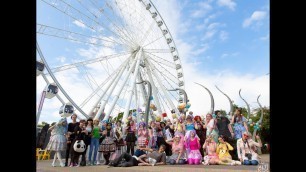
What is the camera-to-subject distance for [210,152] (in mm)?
9305

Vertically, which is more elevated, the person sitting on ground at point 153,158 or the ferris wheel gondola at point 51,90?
the ferris wheel gondola at point 51,90

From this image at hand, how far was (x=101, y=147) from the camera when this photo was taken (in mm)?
9789

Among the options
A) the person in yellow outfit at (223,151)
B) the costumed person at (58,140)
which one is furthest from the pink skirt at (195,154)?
the costumed person at (58,140)

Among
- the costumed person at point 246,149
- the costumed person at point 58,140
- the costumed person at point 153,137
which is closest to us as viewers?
the costumed person at point 246,149

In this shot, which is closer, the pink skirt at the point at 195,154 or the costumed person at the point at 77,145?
the costumed person at the point at 77,145

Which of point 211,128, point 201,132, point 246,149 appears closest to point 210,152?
point 211,128

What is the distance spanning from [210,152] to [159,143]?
1895mm

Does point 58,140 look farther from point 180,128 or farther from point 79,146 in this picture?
point 180,128

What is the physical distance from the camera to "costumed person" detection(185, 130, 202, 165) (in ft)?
31.3

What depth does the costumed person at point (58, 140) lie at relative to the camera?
929cm

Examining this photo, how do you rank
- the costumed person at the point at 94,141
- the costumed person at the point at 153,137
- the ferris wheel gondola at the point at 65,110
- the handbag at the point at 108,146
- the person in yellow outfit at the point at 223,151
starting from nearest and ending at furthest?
the person in yellow outfit at the point at 223,151 → the handbag at the point at 108,146 → the costumed person at the point at 94,141 → the costumed person at the point at 153,137 → the ferris wheel gondola at the point at 65,110

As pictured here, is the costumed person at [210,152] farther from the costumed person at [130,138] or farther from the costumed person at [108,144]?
the costumed person at [108,144]
